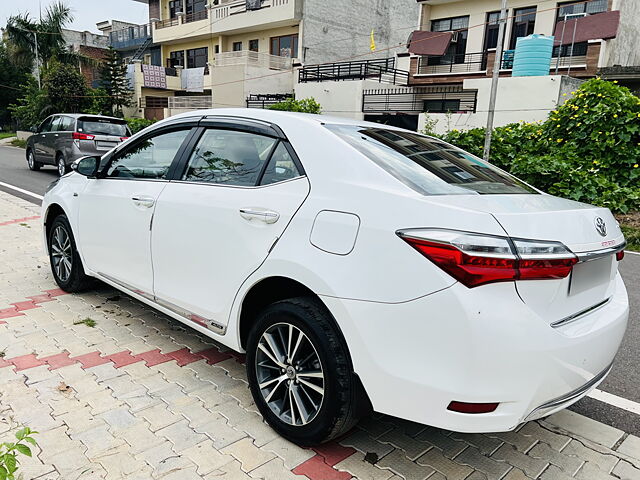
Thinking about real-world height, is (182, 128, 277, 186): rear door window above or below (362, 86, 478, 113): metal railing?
below

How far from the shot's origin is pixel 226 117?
3279 mm

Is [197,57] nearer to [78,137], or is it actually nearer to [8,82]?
[8,82]

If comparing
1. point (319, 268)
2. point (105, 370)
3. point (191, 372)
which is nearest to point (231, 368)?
point (191, 372)

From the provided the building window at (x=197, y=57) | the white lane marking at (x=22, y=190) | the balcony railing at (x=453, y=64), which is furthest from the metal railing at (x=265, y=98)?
the white lane marking at (x=22, y=190)

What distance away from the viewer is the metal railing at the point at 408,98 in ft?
74.2

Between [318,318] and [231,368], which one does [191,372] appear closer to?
[231,368]

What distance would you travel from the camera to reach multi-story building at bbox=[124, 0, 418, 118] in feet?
92.2

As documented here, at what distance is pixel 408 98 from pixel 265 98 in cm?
775

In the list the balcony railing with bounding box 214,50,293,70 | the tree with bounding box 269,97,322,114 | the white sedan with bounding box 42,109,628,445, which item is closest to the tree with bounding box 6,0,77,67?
the balcony railing with bounding box 214,50,293,70

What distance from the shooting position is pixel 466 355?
2.02 meters

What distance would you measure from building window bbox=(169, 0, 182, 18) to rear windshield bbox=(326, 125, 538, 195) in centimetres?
3674

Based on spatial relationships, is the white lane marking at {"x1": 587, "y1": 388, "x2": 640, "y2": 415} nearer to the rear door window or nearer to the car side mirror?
the rear door window

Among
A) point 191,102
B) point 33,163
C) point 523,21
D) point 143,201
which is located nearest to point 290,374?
point 143,201

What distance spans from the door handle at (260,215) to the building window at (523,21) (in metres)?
22.0
